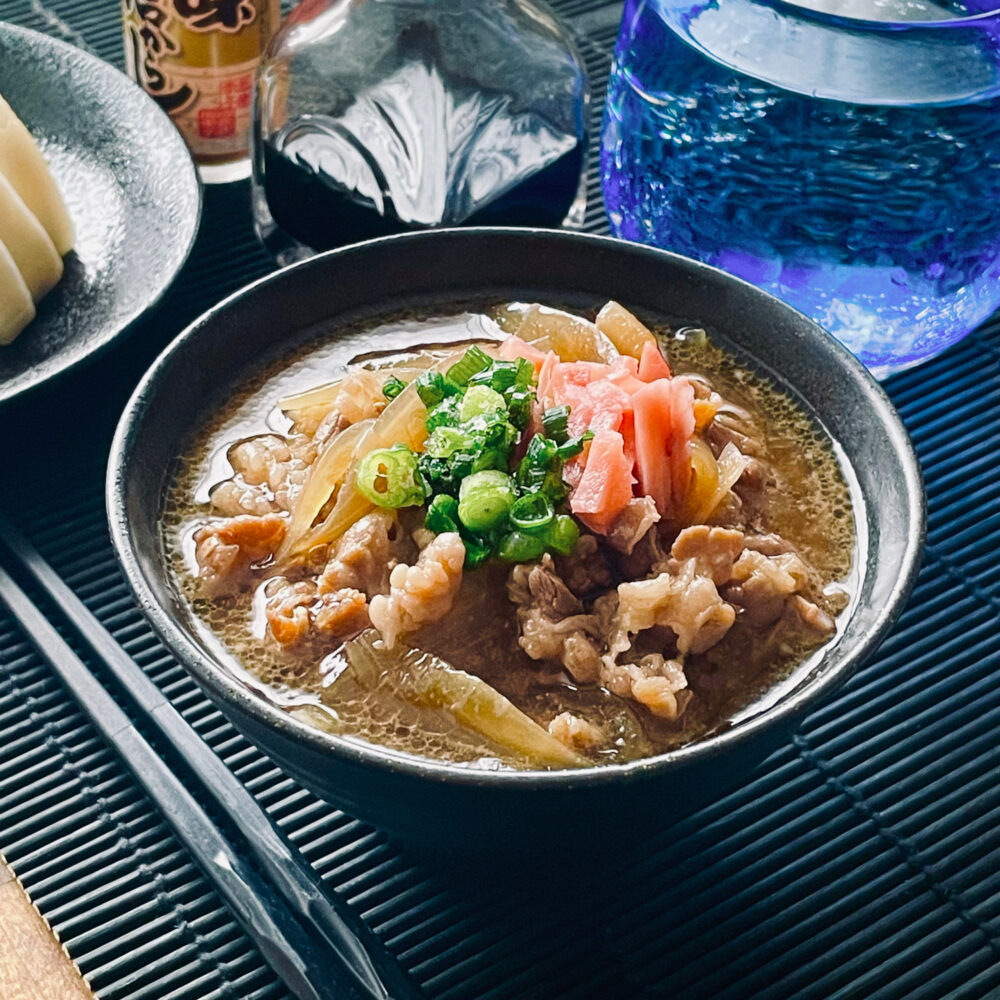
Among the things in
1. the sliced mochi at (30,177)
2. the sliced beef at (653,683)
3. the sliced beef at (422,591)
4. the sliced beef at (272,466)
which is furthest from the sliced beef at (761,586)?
the sliced mochi at (30,177)

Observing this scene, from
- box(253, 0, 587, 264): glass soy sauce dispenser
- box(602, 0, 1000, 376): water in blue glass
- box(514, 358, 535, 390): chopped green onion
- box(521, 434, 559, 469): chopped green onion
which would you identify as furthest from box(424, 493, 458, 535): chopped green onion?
box(253, 0, 587, 264): glass soy sauce dispenser

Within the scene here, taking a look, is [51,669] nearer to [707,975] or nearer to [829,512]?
[707,975]

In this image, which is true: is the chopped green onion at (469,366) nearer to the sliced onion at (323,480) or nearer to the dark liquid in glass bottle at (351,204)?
the sliced onion at (323,480)

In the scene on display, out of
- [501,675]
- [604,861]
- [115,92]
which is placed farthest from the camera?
[115,92]

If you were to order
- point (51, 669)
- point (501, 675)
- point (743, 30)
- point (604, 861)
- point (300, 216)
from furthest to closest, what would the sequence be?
point (300, 216) → point (743, 30) → point (51, 669) → point (604, 861) → point (501, 675)

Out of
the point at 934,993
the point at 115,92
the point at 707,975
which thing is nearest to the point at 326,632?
the point at 707,975

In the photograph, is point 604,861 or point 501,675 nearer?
point 501,675

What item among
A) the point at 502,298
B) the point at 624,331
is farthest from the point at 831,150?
the point at 502,298
